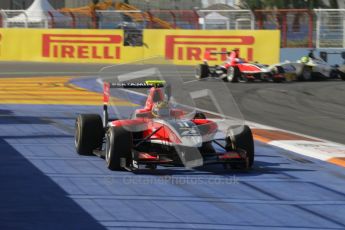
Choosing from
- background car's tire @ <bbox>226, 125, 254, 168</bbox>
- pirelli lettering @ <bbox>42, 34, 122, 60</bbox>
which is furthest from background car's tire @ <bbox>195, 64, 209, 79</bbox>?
background car's tire @ <bbox>226, 125, 254, 168</bbox>

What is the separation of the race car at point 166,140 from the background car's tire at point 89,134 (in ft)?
1.19

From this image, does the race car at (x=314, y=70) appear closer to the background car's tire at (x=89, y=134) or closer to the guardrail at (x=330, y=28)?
the guardrail at (x=330, y=28)

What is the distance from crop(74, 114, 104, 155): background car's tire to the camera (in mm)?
9242

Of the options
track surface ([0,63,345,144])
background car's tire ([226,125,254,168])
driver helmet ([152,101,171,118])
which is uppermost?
driver helmet ([152,101,171,118])

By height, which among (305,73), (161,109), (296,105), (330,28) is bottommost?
(296,105)

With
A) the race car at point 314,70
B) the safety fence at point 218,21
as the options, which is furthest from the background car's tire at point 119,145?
the safety fence at point 218,21

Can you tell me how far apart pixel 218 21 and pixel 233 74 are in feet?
28.2

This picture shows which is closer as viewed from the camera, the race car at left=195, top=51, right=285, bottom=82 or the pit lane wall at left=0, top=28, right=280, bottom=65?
the race car at left=195, top=51, right=285, bottom=82

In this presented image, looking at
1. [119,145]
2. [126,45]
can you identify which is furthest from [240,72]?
[119,145]

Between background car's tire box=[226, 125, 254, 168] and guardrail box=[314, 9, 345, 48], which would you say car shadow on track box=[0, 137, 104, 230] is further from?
guardrail box=[314, 9, 345, 48]

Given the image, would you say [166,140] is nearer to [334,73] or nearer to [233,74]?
[233,74]

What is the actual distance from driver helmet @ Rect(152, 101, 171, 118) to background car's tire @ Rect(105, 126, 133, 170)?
0.54m

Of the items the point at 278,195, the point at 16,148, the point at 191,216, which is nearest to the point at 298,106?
the point at 16,148

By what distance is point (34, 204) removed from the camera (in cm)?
664
